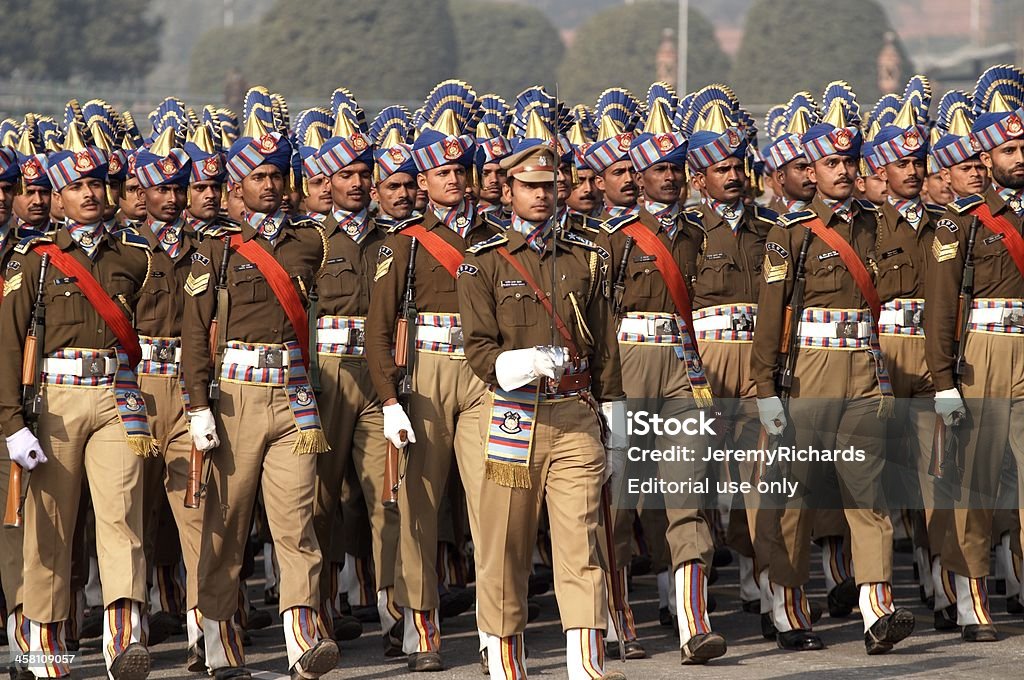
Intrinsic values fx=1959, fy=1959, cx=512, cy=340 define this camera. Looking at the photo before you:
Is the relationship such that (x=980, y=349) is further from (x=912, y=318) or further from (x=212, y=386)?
(x=212, y=386)

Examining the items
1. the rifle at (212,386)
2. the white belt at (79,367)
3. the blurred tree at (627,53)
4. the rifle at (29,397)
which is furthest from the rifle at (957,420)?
the blurred tree at (627,53)

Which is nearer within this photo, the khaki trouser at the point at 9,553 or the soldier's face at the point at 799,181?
the khaki trouser at the point at 9,553

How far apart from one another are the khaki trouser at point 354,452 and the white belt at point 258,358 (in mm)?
924

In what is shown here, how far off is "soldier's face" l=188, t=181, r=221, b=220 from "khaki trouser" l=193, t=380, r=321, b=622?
1456 mm

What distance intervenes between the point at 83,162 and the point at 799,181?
12.9 ft

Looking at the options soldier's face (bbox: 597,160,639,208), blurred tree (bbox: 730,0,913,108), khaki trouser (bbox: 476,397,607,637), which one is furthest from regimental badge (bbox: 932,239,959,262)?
blurred tree (bbox: 730,0,913,108)

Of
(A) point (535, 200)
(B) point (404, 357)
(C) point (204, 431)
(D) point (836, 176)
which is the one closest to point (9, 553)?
(C) point (204, 431)

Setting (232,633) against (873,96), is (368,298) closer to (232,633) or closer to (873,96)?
(232,633)

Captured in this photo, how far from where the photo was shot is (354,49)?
92.3 meters

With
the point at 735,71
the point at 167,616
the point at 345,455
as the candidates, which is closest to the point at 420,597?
the point at 345,455

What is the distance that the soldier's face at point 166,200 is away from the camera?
1056cm

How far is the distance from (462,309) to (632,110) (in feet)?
13.3

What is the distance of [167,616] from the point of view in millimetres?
10727

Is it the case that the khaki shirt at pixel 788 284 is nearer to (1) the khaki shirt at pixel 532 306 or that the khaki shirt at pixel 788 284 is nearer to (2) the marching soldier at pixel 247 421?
(1) the khaki shirt at pixel 532 306
